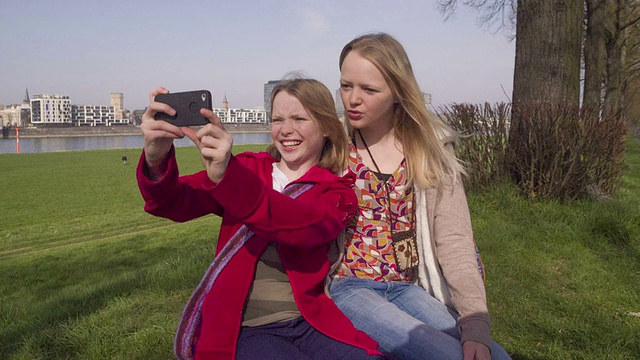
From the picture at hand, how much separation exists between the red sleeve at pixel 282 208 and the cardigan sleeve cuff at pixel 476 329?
0.57m

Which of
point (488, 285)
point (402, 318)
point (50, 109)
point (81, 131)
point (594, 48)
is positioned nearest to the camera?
point (402, 318)

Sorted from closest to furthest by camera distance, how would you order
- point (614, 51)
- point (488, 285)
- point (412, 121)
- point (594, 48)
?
point (412, 121), point (488, 285), point (594, 48), point (614, 51)

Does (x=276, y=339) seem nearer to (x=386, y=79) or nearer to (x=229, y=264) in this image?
(x=229, y=264)

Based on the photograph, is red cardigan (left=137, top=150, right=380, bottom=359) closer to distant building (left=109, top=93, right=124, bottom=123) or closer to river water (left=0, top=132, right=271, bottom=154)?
river water (left=0, top=132, right=271, bottom=154)

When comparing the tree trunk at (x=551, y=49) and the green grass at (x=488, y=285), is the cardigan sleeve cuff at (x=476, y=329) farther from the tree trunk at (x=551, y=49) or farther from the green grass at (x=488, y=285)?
the tree trunk at (x=551, y=49)

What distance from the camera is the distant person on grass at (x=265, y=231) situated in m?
1.68

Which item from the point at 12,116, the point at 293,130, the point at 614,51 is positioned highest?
the point at 614,51

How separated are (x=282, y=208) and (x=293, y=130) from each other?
→ 49 cm

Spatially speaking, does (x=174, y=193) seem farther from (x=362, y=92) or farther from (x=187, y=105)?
(x=362, y=92)

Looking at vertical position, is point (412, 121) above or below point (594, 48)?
below

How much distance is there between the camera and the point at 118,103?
184 m

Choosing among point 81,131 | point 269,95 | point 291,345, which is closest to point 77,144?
point 81,131

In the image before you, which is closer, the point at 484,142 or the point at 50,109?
the point at 484,142

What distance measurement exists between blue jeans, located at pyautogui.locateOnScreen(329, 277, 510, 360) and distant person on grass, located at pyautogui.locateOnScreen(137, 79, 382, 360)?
2.9 inches
